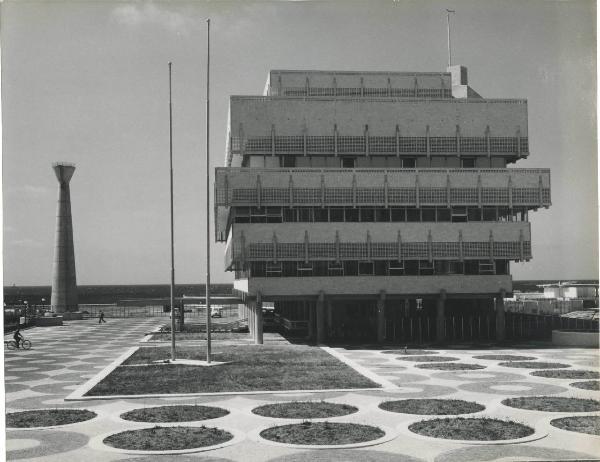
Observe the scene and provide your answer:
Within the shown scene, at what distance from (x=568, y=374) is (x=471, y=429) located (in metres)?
11.9

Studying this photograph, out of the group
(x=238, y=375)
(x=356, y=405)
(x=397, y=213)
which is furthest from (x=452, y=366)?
(x=397, y=213)

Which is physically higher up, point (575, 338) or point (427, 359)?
point (575, 338)

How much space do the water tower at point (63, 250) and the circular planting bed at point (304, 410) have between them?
Result: 58.8m

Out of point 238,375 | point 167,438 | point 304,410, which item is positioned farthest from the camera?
point 238,375

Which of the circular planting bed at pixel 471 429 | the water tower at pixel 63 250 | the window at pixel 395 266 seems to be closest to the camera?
the circular planting bed at pixel 471 429

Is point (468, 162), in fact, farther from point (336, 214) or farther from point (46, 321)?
point (46, 321)

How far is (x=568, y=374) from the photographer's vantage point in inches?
1150

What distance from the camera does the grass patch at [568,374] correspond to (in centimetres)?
2851

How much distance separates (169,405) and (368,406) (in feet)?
19.6

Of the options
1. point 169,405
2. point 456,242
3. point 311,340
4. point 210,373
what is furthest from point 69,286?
point 169,405

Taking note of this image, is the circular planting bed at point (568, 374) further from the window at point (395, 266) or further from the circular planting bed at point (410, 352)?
the window at point (395, 266)

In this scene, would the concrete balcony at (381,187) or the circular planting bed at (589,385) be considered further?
the concrete balcony at (381,187)

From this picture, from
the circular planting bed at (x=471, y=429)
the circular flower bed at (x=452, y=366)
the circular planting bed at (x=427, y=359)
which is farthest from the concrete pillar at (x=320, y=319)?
the circular planting bed at (x=471, y=429)

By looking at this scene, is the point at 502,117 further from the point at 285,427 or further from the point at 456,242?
the point at 285,427
